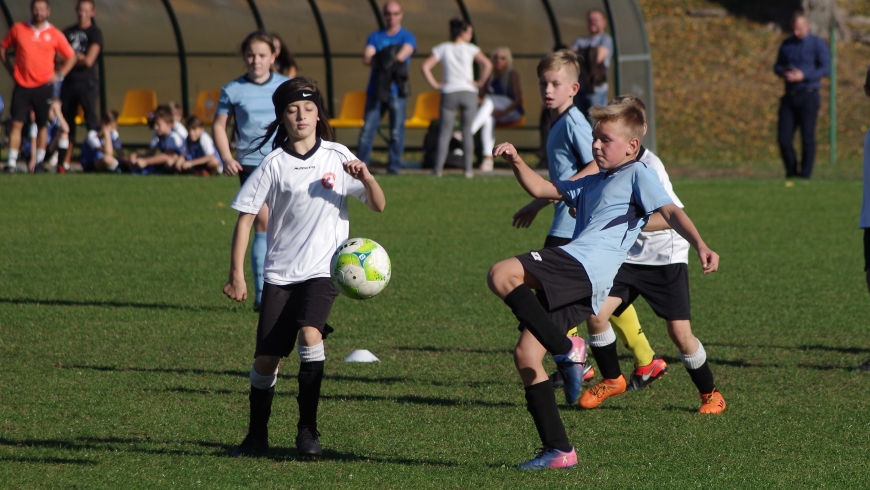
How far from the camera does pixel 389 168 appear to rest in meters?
16.6

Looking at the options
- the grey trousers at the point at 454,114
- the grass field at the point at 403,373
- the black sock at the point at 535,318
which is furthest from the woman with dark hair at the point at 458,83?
the black sock at the point at 535,318

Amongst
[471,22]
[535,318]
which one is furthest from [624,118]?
[471,22]

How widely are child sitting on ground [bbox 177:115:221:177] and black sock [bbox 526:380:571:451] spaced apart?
39.8 feet

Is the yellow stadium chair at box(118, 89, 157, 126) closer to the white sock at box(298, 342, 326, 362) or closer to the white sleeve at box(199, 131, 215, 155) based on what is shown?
the white sleeve at box(199, 131, 215, 155)

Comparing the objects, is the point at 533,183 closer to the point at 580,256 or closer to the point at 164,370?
the point at 580,256

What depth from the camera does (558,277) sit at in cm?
445

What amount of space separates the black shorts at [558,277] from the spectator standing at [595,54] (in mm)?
11766

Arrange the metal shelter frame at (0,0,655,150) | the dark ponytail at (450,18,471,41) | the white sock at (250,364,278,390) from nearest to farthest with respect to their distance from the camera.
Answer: the white sock at (250,364,278,390), the dark ponytail at (450,18,471,41), the metal shelter frame at (0,0,655,150)

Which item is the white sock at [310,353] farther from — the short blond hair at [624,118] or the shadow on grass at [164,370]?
the shadow on grass at [164,370]

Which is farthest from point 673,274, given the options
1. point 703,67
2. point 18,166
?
point 703,67

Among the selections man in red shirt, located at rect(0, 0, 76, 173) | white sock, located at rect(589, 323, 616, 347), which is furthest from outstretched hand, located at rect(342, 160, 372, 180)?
man in red shirt, located at rect(0, 0, 76, 173)

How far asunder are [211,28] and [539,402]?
17.3 meters

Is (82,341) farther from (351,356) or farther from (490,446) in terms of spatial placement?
(490,446)

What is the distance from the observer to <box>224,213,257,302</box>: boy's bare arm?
4789mm
